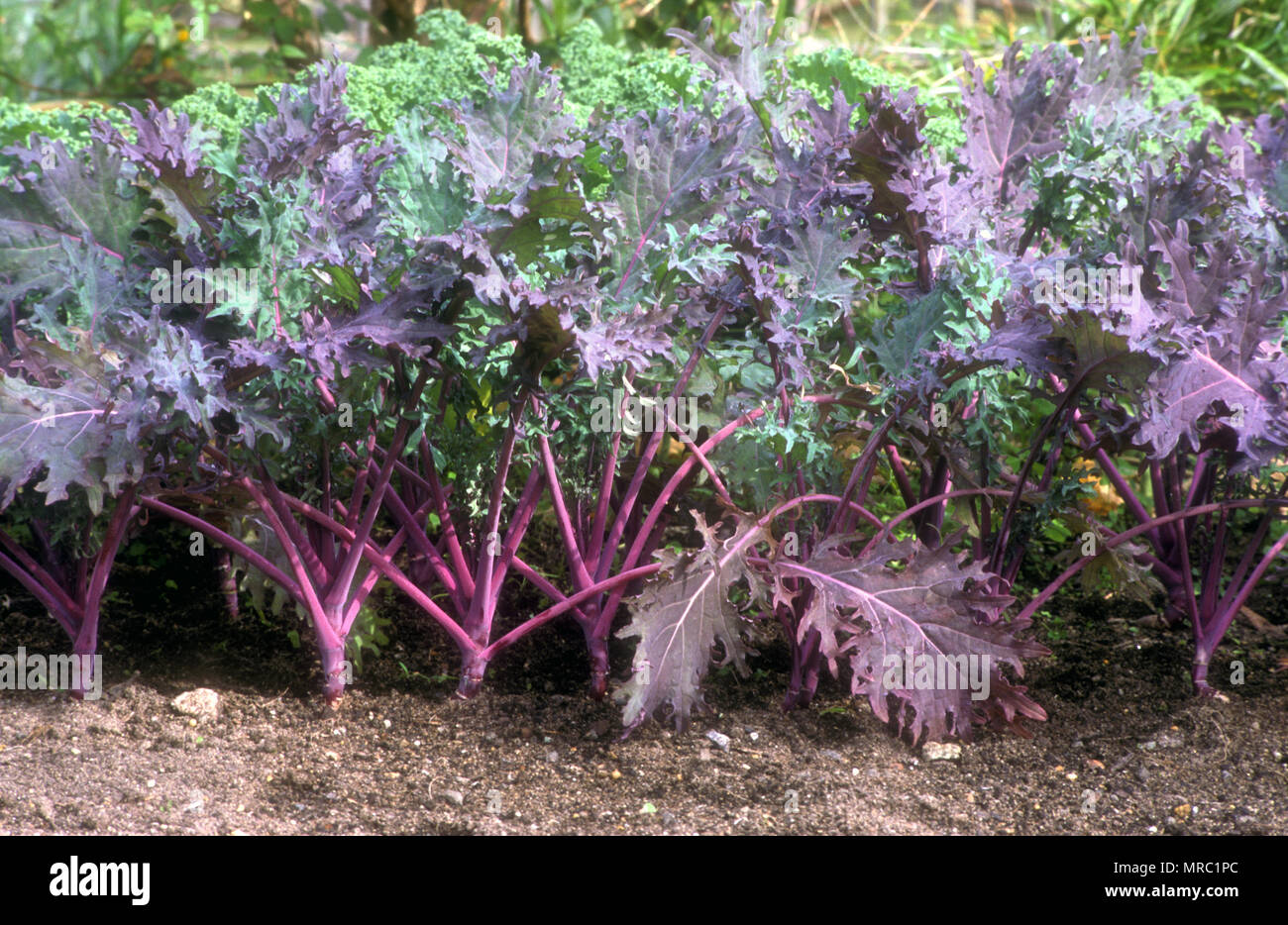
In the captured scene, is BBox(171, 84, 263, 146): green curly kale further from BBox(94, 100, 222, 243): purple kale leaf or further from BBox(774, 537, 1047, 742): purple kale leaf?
BBox(774, 537, 1047, 742): purple kale leaf

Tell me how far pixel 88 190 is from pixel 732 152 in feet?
4.88

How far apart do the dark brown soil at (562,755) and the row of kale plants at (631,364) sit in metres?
0.12

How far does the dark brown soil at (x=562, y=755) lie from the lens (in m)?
2.30

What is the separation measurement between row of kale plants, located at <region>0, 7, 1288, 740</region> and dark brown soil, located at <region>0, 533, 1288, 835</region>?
4.7 inches

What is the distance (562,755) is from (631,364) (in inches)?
34.9

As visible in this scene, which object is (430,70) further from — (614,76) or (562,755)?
(562,755)

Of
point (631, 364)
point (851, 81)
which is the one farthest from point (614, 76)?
point (631, 364)

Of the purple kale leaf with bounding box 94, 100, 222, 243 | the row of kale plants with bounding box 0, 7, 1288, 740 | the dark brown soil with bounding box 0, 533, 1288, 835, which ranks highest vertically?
the purple kale leaf with bounding box 94, 100, 222, 243

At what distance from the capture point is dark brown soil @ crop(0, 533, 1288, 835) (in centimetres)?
230

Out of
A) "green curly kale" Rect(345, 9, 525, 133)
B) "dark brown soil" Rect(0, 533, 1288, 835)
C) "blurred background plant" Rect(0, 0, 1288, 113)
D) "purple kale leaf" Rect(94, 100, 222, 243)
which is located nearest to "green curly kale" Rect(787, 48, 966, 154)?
"green curly kale" Rect(345, 9, 525, 133)

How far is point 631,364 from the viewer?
261 centimetres

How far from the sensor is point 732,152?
2.65 meters

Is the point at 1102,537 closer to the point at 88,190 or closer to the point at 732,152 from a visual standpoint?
the point at 732,152
